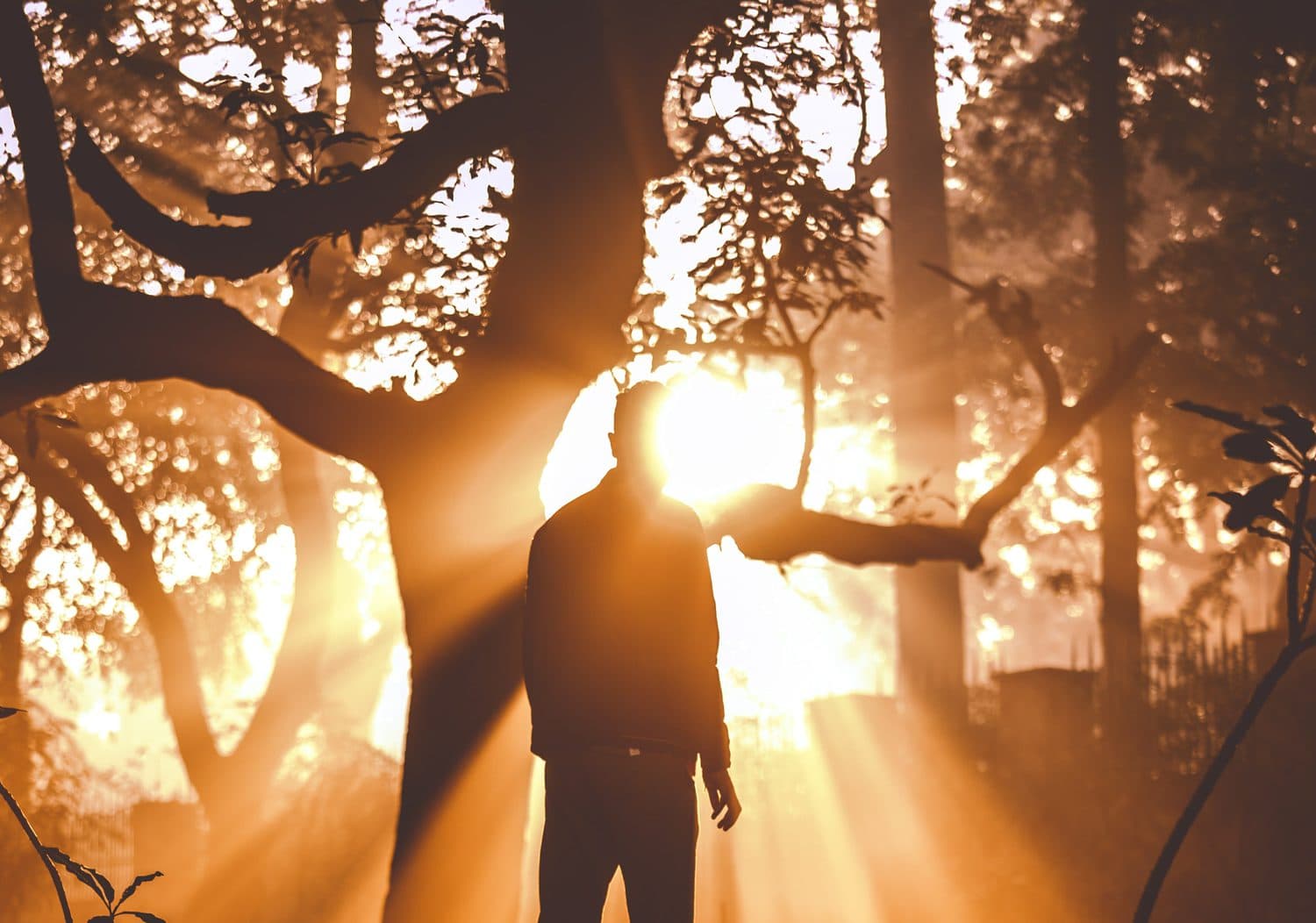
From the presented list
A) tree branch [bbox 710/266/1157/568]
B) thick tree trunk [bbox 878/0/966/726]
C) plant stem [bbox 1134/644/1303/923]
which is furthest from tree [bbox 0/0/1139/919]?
thick tree trunk [bbox 878/0/966/726]

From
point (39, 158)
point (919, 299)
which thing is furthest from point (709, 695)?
point (919, 299)


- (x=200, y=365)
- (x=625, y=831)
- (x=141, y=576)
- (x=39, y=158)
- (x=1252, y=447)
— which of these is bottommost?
(x=625, y=831)

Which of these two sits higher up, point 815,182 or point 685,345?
point 815,182

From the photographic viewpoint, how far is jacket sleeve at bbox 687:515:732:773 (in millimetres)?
3750

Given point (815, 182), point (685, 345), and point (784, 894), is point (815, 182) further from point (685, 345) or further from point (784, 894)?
point (784, 894)

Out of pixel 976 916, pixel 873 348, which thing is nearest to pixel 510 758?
pixel 976 916

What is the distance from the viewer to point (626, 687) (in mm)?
3660

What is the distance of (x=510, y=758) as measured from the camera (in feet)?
21.1

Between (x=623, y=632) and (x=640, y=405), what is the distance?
68 cm

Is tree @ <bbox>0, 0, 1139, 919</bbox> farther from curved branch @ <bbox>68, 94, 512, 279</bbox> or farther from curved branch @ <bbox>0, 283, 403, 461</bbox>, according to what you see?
curved branch @ <bbox>68, 94, 512, 279</bbox>

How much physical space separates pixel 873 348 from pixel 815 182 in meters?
24.7

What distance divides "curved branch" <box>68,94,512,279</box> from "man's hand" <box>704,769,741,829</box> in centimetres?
310

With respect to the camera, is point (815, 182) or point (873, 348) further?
point (873, 348)

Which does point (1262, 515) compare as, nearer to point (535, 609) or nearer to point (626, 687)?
point (626, 687)
